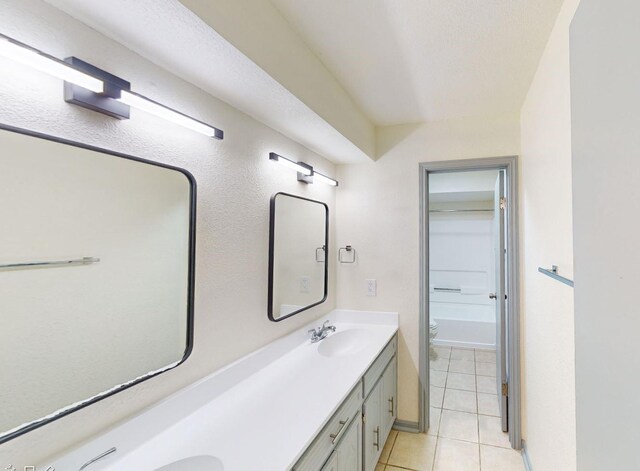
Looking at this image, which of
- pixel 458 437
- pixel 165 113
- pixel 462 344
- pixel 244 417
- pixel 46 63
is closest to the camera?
pixel 46 63

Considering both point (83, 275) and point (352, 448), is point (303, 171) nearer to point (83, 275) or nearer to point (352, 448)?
point (83, 275)

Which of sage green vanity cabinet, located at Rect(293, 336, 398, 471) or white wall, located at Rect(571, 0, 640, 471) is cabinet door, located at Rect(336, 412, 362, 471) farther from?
white wall, located at Rect(571, 0, 640, 471)

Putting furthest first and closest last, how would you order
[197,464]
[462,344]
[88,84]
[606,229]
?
[462,344]
[197,464]
[88,84]
[606,229]

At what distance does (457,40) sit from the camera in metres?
1.54

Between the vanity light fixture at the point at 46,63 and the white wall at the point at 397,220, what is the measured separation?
2029 millimetres

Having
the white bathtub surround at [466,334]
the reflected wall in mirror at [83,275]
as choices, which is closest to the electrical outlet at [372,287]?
the reflected wall in mirror at [83,275]

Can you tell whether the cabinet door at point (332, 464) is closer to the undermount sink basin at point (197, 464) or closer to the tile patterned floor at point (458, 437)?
the undermount sink basin at point (197, 464)

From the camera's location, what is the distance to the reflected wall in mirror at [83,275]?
819 millimetres

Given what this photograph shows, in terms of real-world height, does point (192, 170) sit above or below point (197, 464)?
Result: above

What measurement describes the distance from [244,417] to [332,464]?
41cm

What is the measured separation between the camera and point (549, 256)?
1547 mm

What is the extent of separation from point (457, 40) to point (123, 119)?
4.71 feet

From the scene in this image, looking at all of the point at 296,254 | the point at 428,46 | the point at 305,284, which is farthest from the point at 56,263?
the point at 428,46

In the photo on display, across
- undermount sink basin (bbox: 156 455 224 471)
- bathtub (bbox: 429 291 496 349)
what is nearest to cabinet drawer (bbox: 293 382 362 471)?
undermount sink basin (bbox: 156 455 224 471)
